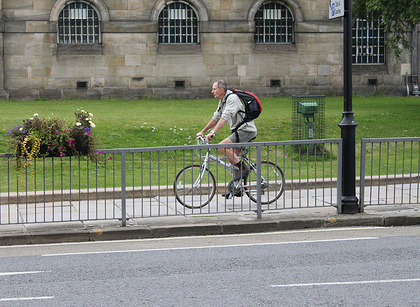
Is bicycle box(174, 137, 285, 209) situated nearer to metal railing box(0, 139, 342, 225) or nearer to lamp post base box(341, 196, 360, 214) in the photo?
metal railing box(0, 139, 342, 225)

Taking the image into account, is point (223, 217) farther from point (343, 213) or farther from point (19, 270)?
point (19, 270)

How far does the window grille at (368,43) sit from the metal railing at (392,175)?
60.5ft

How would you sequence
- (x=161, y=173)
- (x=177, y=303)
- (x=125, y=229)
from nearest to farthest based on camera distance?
1. (x=177, y=303)
2. (x=125, y=229)
3. (x=161, y=173)

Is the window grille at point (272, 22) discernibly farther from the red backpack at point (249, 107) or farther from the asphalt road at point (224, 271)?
the asphalt road at point (224, 271)

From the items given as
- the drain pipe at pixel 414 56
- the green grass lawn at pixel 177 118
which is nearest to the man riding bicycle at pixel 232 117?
the green grass lawn at pixel 177 118

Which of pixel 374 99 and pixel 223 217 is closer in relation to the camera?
pixel 223 217

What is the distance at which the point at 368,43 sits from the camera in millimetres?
28469

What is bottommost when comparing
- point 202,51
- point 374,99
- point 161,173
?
point 161,173

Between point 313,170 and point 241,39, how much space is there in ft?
56.7

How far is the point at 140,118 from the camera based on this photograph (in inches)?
723

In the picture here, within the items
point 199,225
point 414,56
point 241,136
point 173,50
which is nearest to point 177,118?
point 241,136

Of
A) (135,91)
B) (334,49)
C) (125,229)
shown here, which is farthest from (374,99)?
(125,229)

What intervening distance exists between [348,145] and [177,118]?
30.7ft

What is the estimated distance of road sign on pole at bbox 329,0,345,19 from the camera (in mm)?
9875
